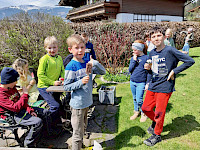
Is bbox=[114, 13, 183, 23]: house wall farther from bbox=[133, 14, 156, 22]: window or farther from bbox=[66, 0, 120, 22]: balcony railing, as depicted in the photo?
bbox=[66, 0, 120, 22]: balcony railing

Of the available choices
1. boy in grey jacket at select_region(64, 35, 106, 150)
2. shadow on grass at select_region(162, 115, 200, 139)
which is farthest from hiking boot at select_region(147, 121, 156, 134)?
boy in grey jacket at select_region(64, 35, 106, 150)

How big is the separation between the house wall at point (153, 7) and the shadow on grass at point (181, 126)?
16867 mm

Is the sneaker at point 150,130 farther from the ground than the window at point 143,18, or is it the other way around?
the window at point 143,18

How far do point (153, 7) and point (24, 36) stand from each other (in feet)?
62.5

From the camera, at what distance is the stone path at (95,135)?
3004 millimetres

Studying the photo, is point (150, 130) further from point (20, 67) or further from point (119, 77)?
point (119, 77)

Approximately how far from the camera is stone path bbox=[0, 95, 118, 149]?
3004 millimetres

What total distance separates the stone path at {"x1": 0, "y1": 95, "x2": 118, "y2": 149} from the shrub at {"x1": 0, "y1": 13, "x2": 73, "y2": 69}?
11.0 feet

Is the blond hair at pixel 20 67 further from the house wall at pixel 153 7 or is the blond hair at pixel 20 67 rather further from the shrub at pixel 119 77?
the house wall at pixel 153 7

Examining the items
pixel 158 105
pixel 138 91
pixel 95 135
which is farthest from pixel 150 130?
pixel 95 135

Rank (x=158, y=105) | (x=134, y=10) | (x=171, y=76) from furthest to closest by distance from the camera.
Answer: (x=134, y=10)
(x=158, y=105)
(x=171, y=76)

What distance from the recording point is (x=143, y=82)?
353 centimetres

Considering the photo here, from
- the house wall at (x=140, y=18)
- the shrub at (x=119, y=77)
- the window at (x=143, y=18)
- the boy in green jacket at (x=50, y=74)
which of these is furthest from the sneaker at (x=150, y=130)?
the window at (x=143, y=18)

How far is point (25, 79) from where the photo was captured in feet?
11.3
